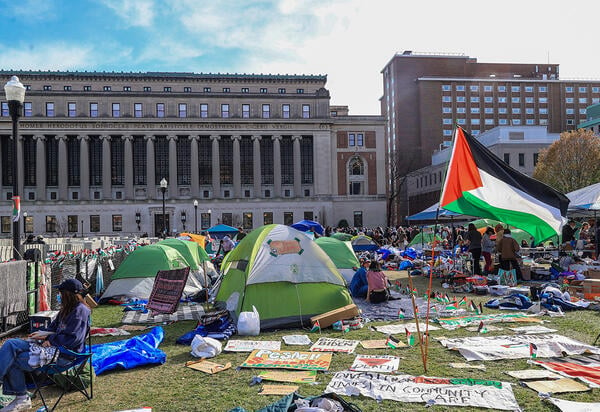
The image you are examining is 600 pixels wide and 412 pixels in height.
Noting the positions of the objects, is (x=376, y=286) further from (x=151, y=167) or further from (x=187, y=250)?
(x=151, y=167)

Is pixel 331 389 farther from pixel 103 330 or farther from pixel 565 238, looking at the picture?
pixel 565 238

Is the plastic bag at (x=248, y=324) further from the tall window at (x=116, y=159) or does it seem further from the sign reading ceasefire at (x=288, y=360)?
the tall window at (x=116, y=159)

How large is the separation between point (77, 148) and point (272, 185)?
2804 cm

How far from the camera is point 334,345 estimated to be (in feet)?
27.6

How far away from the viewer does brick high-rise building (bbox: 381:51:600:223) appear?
278 ft

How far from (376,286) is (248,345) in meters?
5.28

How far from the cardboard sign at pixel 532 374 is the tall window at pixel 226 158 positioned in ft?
214

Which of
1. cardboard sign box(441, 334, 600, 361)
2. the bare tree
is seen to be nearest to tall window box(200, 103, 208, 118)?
the bare tree

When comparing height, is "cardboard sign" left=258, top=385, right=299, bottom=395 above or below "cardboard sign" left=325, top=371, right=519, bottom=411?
below

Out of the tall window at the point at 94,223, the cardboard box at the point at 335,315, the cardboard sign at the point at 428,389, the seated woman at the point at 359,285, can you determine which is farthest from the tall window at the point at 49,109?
the cardboard sign at the point at 428,389

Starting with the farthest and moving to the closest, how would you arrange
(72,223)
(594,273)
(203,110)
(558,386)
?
(203,110) < (72,223) < (594,273) < (558,386)

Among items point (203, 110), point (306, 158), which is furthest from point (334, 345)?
point (203, 110)

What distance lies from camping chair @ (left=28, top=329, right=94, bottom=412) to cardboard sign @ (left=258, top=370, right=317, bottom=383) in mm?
2314

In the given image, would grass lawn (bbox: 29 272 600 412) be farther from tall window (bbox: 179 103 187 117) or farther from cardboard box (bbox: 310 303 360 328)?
tall window (bbox: 179 103 187 117)
